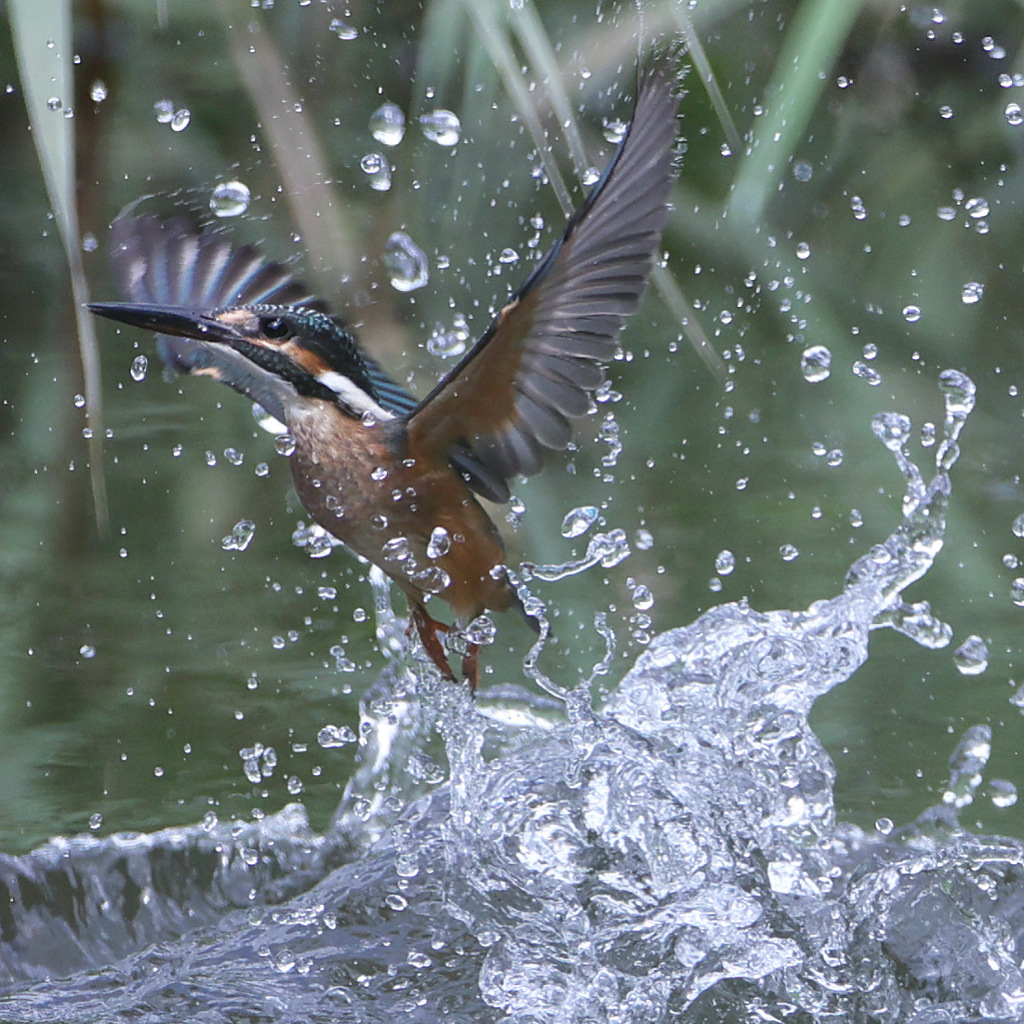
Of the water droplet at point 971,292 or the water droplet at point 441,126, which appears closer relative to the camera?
the water droplet at point 441,126

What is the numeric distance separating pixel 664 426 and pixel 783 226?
1.66ft

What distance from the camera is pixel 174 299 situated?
1790 mm

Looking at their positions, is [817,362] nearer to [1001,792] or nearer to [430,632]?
[1001,792]

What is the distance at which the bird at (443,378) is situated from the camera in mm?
1463

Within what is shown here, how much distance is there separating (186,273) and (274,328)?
8.7 inches

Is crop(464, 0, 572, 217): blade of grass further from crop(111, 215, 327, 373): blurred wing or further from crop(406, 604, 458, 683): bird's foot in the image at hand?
crop(406, 604, 458, 683): bird's foot

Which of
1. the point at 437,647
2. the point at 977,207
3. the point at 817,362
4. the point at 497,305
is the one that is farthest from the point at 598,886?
the point at 977,207

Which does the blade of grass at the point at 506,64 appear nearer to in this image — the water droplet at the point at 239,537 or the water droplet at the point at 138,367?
the water droplet at the point at 138,367

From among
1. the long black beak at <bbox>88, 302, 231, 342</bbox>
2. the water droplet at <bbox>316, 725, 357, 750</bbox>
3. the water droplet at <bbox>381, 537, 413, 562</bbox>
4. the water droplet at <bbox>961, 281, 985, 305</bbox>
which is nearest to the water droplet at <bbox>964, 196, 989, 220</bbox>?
the water droplet at <bbox>961, 281, 985, 305</bbox>

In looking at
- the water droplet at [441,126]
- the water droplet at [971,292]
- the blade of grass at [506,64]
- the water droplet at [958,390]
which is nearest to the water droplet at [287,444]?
the blade of grass at [506,64]

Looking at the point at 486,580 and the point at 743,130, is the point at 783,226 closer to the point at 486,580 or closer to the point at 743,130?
the point at 743,130

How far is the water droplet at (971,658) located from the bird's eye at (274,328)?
4.24 ft

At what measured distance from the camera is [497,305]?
321 centimetres

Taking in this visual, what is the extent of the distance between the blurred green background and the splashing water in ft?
1.16
